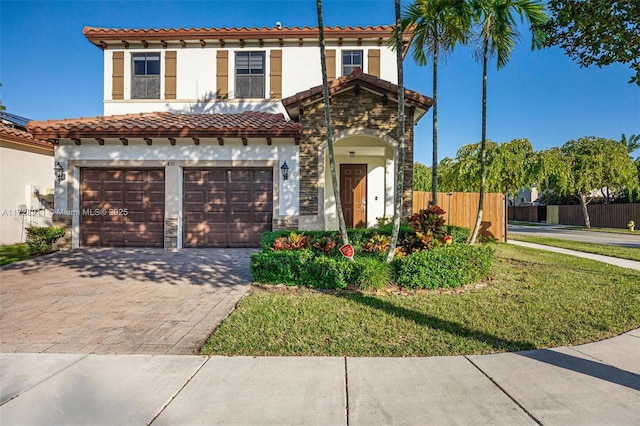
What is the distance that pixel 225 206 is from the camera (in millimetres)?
11039

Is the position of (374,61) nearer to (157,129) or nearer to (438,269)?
(157,129)

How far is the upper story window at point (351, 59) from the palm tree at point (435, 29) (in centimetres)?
343

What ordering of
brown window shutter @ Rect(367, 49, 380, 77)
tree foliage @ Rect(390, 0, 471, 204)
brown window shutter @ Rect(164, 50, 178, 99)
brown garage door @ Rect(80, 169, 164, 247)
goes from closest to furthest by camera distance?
1. tree foliage @ Rect(390, 0, 471, 204)
2. brown garage door @ Rect(80, 169, 164, 247)
3. brown window shutter @ Rect(367, 49, 380, 77)
4. brown window shutter @ Rect(164, 50, 178, 99)

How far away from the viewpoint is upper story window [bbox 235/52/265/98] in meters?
13.6

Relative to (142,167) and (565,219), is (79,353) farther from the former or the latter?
(565,219)

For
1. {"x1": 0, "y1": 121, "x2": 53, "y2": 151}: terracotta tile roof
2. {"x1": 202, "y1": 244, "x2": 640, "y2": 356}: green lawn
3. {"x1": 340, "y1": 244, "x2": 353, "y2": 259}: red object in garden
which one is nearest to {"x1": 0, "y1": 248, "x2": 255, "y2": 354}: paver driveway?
{"x1": 202, "y1": 244, "x2": 640, "y2": 356}: green lawn

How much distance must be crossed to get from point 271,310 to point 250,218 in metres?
6.40

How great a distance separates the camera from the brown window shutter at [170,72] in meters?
13.6

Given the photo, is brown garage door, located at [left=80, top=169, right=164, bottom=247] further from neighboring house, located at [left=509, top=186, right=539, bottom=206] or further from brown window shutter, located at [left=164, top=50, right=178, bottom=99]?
neighboring house, located at [left=509, top=186, right=539, bottom=206]

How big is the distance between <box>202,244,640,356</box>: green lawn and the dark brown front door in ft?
24.5

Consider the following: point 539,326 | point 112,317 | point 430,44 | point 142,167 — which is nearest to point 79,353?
point 112,317

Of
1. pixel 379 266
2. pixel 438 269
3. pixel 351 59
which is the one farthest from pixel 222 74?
pixel 438 269

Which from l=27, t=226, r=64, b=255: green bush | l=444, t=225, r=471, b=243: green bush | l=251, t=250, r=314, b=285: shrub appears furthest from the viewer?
A: l=444, t=225, r=471, b=243: green bush

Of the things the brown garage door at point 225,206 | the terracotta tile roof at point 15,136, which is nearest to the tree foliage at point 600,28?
the brown garage door at point 225,206
